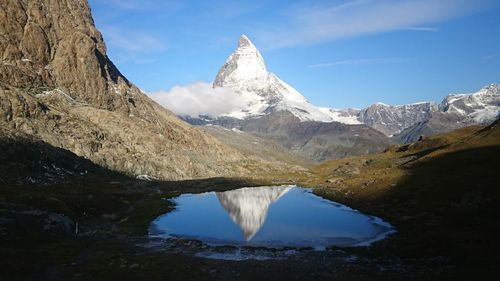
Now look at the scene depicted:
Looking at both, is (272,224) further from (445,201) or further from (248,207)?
(445,201)

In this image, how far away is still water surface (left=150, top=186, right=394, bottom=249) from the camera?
68438mm

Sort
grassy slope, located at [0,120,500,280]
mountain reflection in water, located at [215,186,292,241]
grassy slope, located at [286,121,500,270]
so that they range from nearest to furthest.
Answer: grassy slope, located at [0,120,500,280] → grassy slope, located at [286,121,500,270] → mountain reflection in water, located at [215,186,292,241]

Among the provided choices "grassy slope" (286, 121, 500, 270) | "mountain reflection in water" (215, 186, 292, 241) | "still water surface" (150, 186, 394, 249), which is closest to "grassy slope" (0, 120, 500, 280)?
"grassy slope" (286, 121, 500, 270)

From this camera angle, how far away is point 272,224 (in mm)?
87125

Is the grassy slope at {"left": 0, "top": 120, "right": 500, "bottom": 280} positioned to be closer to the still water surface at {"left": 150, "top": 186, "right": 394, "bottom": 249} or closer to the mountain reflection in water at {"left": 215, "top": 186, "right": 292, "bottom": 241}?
the still water surface at {"left": 150, "top": 186, "right": 394, "bottom": 249}

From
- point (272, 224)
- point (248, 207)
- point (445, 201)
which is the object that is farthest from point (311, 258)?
point (248, 207)

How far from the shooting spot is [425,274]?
145 ft

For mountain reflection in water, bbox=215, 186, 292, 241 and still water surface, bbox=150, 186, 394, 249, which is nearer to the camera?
still water surface, bbox=150, 186, 394, 249

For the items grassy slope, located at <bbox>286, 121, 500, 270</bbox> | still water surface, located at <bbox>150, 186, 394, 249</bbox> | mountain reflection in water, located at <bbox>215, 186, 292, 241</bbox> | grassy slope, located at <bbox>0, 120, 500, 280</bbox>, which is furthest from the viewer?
mountain reflection in water, located at <bbox>215, 186, 292, 241</bbox>

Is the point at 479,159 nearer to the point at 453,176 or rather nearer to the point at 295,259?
the point at 453,176

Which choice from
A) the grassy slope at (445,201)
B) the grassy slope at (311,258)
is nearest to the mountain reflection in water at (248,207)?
the grassy slope at (311,258)

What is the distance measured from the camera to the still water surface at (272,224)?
225 feet

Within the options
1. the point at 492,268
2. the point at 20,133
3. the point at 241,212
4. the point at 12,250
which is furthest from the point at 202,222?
the point at 20,133

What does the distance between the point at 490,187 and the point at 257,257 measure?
45.3m
